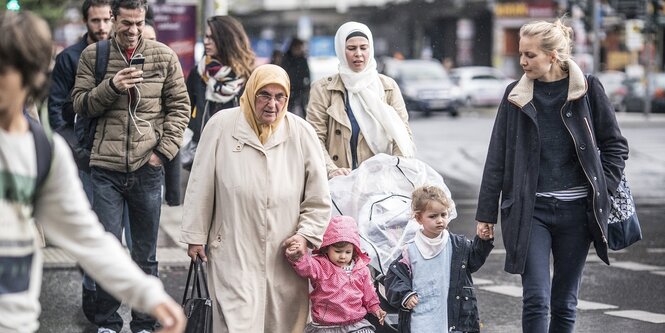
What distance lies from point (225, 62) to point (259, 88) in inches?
129

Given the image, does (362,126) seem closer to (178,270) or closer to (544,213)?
(544,213)

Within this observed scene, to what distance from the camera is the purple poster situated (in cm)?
1622

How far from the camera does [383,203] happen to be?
730cm

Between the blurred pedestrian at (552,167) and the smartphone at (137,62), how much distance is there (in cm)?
210

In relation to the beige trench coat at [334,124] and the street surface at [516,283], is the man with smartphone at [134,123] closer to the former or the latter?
the beige trench coat at [334,124]

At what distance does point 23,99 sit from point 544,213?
355 centimetres

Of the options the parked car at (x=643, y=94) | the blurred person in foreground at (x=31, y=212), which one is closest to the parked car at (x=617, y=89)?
the parked car at (x=643, y=94)

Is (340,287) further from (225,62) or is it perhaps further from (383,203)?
(225,62)

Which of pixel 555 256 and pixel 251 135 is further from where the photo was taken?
pixel 555 256

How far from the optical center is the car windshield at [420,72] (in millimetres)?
43656

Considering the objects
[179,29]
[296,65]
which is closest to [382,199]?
[179,29]

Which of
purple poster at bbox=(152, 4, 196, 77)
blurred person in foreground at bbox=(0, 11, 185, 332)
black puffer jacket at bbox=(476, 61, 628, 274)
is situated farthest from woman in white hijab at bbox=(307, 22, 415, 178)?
purple poster at bbox=(152, 4, 196, 77)

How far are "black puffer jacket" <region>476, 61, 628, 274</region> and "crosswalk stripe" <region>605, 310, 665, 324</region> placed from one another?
2.45 meters

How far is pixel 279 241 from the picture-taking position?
6227 millimetres
